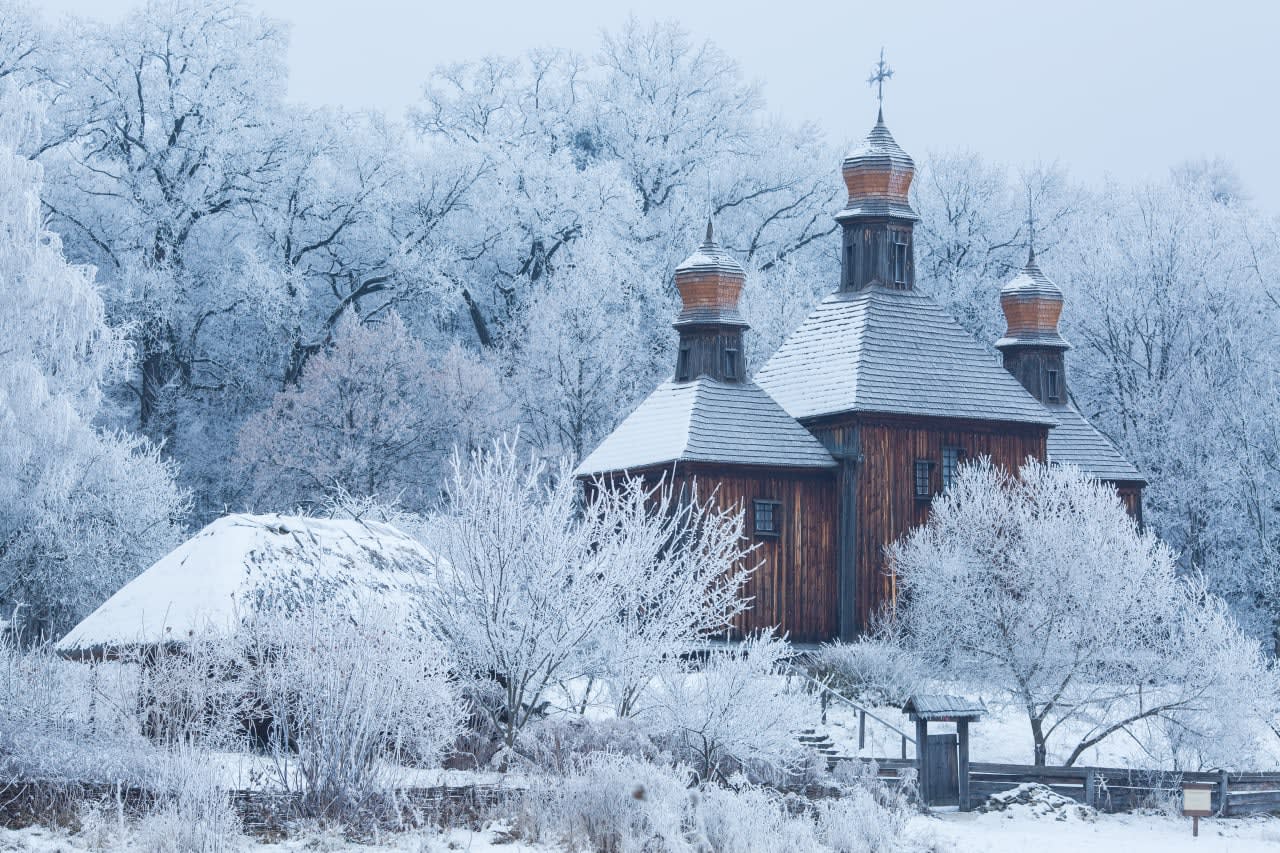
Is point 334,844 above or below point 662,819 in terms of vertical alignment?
below

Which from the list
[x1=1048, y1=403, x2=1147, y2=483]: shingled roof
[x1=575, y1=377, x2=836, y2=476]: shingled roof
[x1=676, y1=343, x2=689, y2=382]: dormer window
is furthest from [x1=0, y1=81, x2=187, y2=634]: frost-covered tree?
[x1=1048, y1=403, x2=1147, y2=483]: shingled roof

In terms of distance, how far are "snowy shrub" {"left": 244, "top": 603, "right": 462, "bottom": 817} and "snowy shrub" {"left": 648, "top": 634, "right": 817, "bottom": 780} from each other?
3763mm

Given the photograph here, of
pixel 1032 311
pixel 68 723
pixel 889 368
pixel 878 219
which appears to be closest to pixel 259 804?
pixel 68 723

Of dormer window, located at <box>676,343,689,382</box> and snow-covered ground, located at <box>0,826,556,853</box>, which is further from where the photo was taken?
dormer window, located at <box>676,343,689,382</box>

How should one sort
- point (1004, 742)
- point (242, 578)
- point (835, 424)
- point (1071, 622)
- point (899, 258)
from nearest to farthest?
point (242, 578)
point (1071, 622)
point (1004, 742)
point (835, 424)
point (899, 258)

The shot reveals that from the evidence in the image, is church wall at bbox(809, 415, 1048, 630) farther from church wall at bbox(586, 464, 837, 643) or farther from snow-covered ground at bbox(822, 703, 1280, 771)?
snow-covered ground at bbox(822, 703, 1280, 771)

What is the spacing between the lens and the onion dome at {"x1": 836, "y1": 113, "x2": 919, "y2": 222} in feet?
126

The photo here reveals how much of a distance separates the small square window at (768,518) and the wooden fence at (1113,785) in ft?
26.4

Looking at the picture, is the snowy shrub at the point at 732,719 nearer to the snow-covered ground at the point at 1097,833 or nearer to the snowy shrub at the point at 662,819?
the snowy shrub at the point at 662,819

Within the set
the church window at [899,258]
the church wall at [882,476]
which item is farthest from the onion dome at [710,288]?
the church window at [899,258]

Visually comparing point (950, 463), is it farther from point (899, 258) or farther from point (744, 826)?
point (744, 826)

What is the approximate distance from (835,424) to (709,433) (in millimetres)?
2688

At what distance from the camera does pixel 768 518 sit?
34062 millimetres

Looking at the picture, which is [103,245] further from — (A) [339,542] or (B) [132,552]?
(A) [339,542]
